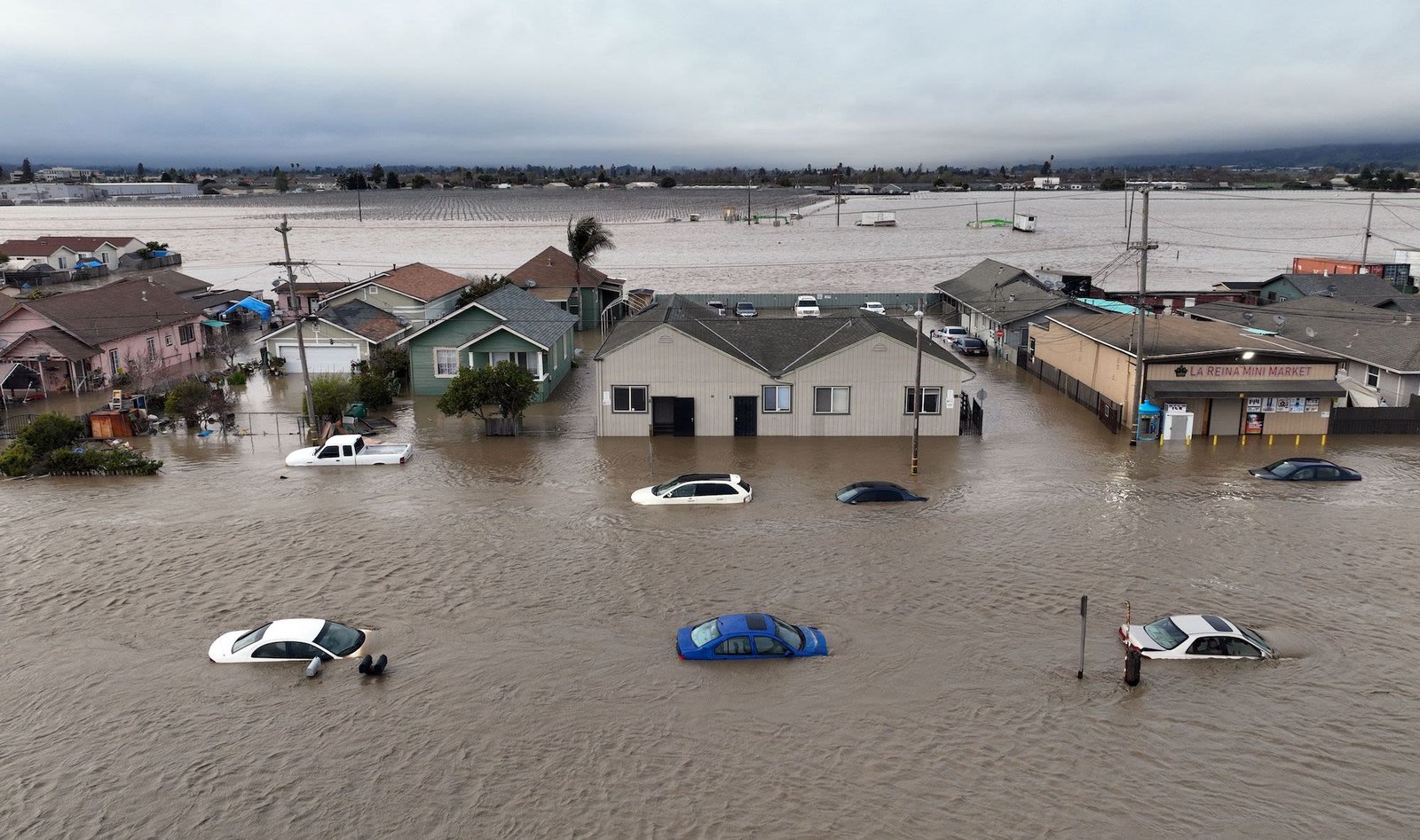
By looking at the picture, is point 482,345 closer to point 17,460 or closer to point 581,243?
point 17,460

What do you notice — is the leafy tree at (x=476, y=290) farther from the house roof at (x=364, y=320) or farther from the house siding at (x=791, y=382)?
the house siding at (x=791, y=382)

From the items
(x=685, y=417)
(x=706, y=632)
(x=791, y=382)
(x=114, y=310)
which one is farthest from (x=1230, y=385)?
(x=114, y=310)

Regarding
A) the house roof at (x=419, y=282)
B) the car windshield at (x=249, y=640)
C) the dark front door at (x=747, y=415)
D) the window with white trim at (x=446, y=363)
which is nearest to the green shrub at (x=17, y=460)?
the window with white trim at (x=446, y=363)

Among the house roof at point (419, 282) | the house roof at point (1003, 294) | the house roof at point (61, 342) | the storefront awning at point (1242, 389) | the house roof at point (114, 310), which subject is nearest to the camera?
the storefront awning at point (1242, 389)

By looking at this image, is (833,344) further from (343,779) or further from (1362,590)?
(343,779)

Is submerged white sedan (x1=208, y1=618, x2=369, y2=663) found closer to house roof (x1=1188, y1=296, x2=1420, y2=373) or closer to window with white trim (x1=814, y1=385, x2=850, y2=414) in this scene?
window with white trim (x1=814, y1=385, x2=850, y2=414)

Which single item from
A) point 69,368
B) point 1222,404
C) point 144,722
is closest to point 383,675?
point 144,722
